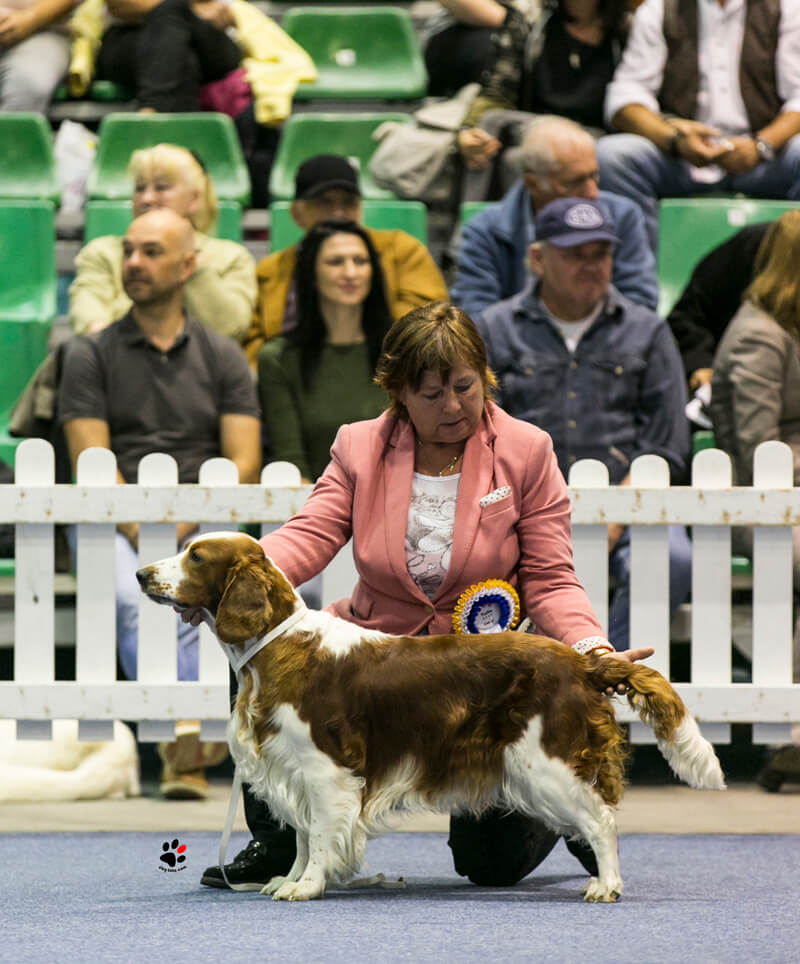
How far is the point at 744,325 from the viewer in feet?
18.1

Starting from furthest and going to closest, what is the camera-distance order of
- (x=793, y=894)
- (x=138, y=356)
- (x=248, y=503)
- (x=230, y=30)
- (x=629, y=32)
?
(x=230, y=30) → (x=629, y=32) → (x=138, y=356) → (x=248, y=503) → (x=793, y=894)

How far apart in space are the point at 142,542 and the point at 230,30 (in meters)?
3.92

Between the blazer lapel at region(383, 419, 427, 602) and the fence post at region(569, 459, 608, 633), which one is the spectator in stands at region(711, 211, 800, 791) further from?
the blazer lapel at region(383, 419, 427, 602)

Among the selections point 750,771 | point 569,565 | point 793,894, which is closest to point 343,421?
point 750,771

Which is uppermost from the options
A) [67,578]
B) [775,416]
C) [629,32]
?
[629,32]

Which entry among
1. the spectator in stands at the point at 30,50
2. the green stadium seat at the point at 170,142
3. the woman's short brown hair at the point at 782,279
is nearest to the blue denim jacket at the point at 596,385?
the woman's short brown hair at the point at 782,279

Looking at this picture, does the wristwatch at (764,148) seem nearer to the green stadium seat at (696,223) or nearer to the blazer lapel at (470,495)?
the green stadium seat at (696,223)

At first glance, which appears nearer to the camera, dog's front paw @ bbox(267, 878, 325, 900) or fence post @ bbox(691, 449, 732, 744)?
dog's front paw @ bbox(267, 878, 325, 900)

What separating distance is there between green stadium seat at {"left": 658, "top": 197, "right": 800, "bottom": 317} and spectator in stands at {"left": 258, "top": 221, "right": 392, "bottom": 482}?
1.45 meters

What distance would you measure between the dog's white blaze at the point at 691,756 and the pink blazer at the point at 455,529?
334 millimetres

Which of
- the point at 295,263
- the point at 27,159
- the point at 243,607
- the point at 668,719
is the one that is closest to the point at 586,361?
the point at 295,263

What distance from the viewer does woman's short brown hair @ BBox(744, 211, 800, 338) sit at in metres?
5.56

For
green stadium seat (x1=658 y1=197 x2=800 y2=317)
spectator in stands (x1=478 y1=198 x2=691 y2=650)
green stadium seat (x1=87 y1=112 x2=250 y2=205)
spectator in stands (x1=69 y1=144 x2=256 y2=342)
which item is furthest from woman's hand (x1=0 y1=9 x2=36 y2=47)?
spectator in stands (x1=478 y1=198 x2=691 y2=650)

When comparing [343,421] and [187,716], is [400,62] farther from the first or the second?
[187,716]
